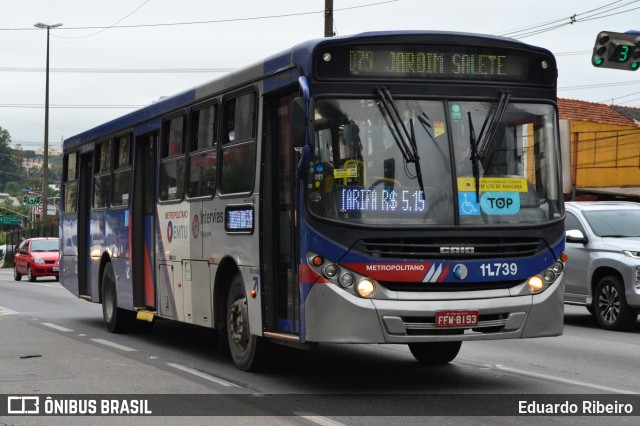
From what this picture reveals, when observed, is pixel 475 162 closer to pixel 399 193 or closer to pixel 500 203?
pixel 500 203

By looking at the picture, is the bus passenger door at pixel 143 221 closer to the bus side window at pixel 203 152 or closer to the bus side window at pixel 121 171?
the bus side window at pixel 121 171

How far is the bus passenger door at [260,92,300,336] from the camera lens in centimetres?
1002

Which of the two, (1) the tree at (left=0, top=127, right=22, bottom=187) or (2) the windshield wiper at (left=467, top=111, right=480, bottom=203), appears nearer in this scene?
(2) the windshield wiper at (left=467, top=111, right=480, bottom=203)

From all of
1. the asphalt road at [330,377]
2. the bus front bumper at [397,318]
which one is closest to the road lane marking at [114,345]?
the asphalt road at [330,377]

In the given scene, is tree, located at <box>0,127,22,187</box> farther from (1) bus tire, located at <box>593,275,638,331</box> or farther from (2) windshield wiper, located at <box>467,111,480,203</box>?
(2) windshield wiper, located at <box>467,111,480,203</box>

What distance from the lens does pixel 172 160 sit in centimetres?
1327

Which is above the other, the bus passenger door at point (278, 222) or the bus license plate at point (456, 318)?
the bus passenger door at point (278, 222)

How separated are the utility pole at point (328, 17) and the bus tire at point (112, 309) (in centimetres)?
1011

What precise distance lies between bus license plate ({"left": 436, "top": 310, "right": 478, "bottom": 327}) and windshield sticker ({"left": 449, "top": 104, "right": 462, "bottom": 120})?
5.37 ft

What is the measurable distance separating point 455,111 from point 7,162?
548 feet

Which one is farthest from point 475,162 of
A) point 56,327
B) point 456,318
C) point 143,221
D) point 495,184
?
point 56,327

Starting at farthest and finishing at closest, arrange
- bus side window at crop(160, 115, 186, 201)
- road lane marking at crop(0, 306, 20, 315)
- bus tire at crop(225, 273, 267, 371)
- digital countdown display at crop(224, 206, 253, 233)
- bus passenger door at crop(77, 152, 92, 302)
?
road lane marking at crop(0, 306, 20, 315), bus passenger door at crop(77, 152, 92, 302), bus side window at crop(160, 115, 186, 201), bus tire at crop(225, 273, 267, 371), digital countdown display at crop(224, 206, 253, 233)

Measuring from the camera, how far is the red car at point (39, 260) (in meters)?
40.1

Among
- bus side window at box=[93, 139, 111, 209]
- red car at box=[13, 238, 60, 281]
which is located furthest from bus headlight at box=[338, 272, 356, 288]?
red car at box=[13, 238, 60, 281]
